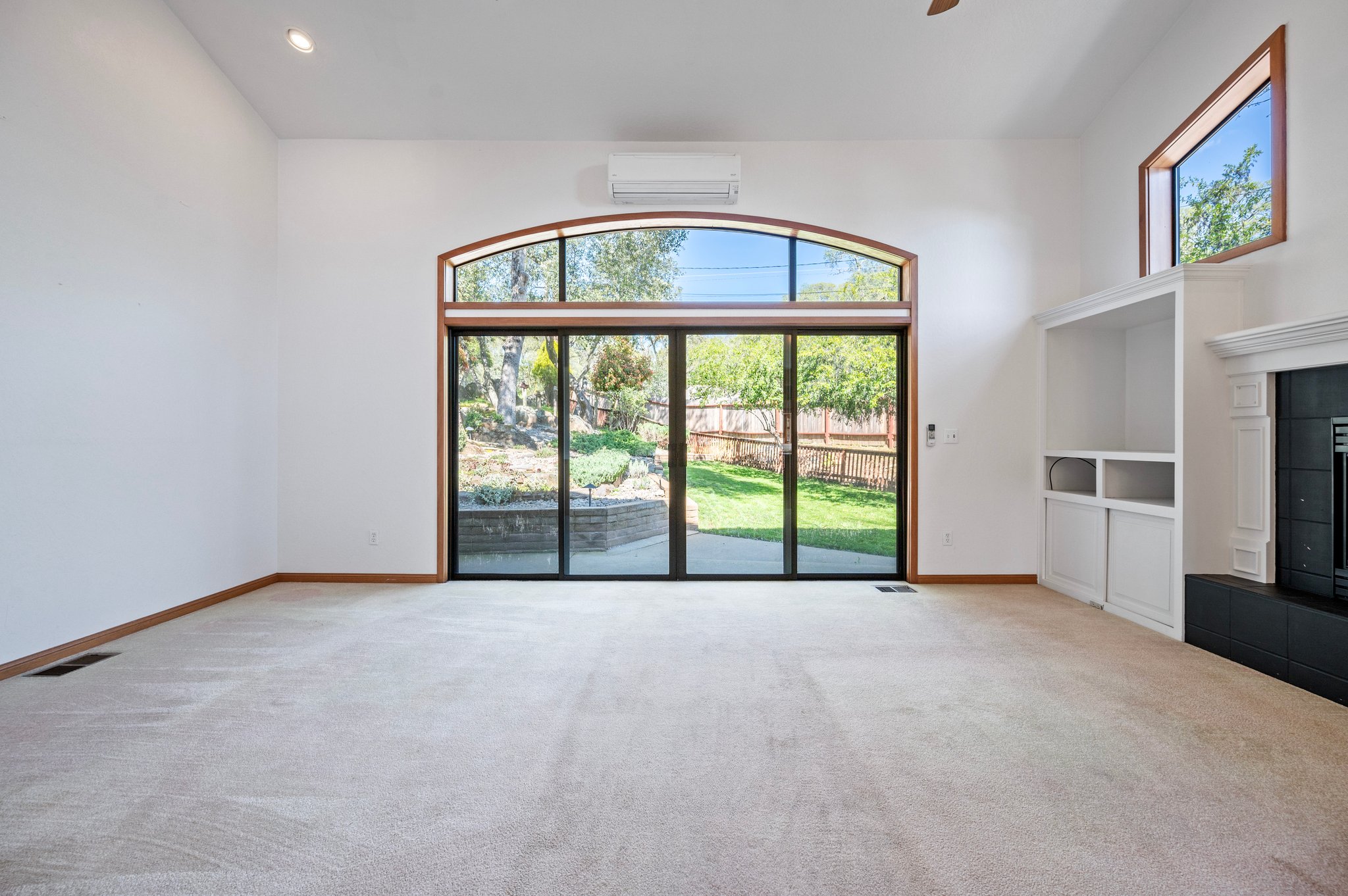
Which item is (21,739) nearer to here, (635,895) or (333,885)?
(333,885)

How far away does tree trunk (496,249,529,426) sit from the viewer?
15.9ft

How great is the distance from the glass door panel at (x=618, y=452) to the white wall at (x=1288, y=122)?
3511mm

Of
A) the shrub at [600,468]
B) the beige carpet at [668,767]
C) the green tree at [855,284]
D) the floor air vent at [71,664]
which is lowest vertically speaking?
the floor air vent at [71,664]

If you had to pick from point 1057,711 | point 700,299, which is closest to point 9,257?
point 700,299

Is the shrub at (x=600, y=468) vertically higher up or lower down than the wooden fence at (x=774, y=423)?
lower down

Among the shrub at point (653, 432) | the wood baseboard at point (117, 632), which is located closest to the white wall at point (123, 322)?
the wood baseboard at point (117, 632)

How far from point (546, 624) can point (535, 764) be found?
1659mm

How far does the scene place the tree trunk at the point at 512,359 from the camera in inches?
191

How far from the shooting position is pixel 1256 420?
10.5 ft

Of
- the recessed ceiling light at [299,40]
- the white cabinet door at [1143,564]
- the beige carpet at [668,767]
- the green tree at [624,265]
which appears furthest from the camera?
the green tree at [624,265]

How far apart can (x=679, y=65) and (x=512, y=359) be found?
8.03 feet

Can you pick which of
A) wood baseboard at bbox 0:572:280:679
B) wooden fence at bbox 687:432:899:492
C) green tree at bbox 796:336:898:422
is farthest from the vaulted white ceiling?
wood baseboard at bbox 0:572:280:679

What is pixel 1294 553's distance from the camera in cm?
304

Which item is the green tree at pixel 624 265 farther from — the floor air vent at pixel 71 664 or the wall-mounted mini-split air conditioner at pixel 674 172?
the floor air vent at pixel 71 664
